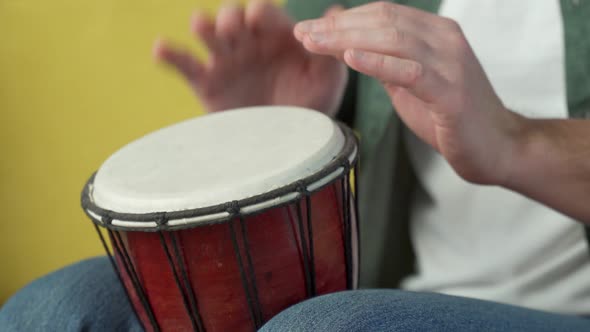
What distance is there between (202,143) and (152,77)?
901mm

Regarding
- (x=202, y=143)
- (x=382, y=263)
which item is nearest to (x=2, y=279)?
(x=382, y=263)

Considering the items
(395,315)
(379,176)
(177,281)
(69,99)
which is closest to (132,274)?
(177,281)

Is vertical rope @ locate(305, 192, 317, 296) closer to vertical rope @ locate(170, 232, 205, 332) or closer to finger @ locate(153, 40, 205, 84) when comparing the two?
vertical rope @ locate(170, 232, 205, 332)

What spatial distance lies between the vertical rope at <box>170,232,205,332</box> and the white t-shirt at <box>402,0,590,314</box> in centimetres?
51

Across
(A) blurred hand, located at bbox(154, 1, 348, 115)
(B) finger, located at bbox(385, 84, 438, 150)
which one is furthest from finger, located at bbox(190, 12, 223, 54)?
(B) finger, located at bbox(385, 84, 438, 150)

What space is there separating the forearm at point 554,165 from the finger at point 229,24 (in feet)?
1.44

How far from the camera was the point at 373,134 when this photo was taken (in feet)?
3.62

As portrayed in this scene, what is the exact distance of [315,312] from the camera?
24.8 inches

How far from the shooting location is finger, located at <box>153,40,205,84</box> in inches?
39.8

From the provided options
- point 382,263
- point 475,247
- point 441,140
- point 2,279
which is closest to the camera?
point 441,140

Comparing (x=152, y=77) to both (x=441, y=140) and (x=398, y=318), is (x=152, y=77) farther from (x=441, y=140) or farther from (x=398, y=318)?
(x=398, y=318)

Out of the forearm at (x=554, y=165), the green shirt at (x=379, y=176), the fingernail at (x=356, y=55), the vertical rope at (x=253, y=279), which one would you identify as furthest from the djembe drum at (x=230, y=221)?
the green shirt at (x=379, y=176)

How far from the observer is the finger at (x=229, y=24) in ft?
3.10

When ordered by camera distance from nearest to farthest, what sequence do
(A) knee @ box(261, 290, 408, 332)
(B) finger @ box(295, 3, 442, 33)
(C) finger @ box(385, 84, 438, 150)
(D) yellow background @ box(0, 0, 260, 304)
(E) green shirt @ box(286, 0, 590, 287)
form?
(A) knee @ box(261, 290, 408, 332), (B) finger @ box(295, 3, 442, 33), (C) finger @ box(385, 84, 438, 150), (E) green shirt @ box(286, 0, 590, 287), (D) yellow background @ box(0, 0, 260, 304)
